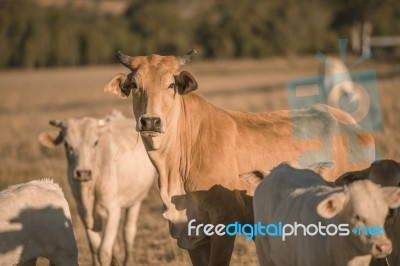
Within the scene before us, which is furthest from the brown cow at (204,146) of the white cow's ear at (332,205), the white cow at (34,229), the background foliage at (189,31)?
the background foliage at (189,31)

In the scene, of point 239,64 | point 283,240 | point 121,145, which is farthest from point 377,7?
point 283,240

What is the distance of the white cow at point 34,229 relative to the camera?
7446 millimetres

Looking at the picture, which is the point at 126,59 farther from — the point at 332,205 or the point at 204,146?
the point at 332,205

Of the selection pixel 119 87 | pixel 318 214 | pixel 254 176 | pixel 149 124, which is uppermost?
pixel 119 87

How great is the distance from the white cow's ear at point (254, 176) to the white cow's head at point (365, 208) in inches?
68.5

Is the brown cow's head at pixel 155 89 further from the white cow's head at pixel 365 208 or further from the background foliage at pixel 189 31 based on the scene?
the background foliage at pixel 189 31

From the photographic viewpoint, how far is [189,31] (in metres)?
79.5

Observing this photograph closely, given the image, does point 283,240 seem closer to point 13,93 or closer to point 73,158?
point 73,158

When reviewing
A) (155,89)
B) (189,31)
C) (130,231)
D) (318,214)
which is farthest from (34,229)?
(189,31)

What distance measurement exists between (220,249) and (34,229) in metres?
1.86

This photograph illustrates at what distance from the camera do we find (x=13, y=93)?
44.7 metres

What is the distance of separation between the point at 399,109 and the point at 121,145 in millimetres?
13695

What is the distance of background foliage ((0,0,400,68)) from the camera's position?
68688 millimetres

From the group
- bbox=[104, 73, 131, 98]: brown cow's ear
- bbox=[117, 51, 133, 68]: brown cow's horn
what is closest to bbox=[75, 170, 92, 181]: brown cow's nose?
bbox=[104, 73, 131, 98]: brown cow's ear
